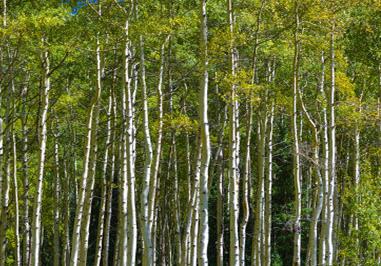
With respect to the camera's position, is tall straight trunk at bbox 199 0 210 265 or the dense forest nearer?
tall straight trunk at bbox 199 0 210 265

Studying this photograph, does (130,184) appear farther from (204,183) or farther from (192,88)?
(192,88)

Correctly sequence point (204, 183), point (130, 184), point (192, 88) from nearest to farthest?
point (204, 183)
point (130, 184)
point (192, 88)


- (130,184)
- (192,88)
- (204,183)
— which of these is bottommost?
(204,183)

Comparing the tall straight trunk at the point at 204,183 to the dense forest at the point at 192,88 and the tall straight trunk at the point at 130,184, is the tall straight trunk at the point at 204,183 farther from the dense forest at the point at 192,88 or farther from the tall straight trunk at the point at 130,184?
the tall straight trunk at the point at 130,184

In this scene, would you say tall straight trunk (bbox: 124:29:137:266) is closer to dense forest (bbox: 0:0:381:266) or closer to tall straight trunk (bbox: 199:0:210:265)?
dense forest (bbox: 0:0:381:266)

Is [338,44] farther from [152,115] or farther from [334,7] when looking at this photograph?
[152,115]

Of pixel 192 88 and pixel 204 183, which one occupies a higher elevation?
pixel 192 88

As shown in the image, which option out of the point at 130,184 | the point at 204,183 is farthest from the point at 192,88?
the point at 204,183

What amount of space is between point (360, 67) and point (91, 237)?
60.6ft

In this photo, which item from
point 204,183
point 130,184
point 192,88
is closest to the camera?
point 204,183

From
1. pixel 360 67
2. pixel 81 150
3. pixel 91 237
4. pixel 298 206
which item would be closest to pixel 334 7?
pixel 298 206

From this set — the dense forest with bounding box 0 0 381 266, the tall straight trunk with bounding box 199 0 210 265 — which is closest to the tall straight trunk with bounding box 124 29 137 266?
the dense forest with bounding box 0 0 381 266

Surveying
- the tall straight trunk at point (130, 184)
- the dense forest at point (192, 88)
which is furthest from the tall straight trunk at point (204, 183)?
the tall straight trunk at point (130, 184)

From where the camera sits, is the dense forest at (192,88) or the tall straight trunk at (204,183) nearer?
the tall straight trunk at (204,183)
